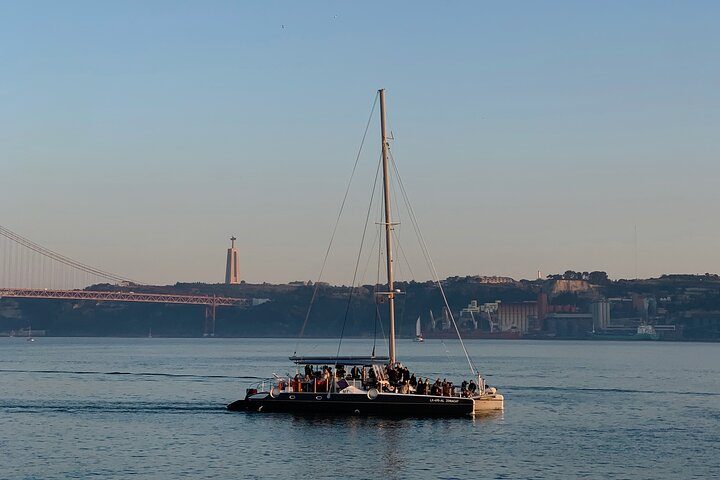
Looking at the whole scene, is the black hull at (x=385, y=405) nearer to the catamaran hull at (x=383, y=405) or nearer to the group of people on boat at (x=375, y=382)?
the catamaran hull at (x=383, y=405)

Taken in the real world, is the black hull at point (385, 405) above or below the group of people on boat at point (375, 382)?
below

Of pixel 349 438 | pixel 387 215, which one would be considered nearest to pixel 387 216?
pixel 387 215

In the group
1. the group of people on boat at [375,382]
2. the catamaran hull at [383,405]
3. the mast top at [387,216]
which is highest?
the mast top at [387,216]

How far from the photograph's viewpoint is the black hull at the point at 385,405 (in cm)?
5338

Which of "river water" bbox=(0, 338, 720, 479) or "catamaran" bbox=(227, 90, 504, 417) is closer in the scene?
"river water" bbox=(0, 338, 720, 479)

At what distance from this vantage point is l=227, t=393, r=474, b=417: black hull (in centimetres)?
5338

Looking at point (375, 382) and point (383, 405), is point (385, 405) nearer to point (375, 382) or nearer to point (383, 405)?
point (383, 405)

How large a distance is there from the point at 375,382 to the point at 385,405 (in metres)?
1.45

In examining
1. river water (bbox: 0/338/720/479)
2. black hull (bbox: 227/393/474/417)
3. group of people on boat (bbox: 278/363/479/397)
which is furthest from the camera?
group of people on boat (bbox: 278/363/479/397)

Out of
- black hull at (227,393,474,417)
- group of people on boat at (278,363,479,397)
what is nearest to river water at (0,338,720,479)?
black hull at (227,393,474,417)

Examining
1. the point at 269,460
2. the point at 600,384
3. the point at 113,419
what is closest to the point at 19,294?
the point at 600,384

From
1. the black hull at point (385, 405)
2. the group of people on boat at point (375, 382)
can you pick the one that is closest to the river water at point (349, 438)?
the black hull at point (385, 405)

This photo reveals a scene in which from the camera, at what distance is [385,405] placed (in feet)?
175

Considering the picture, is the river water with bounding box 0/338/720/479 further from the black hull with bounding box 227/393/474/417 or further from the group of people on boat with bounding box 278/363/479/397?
the group of people on boat with bounding box 278/363/479/397
